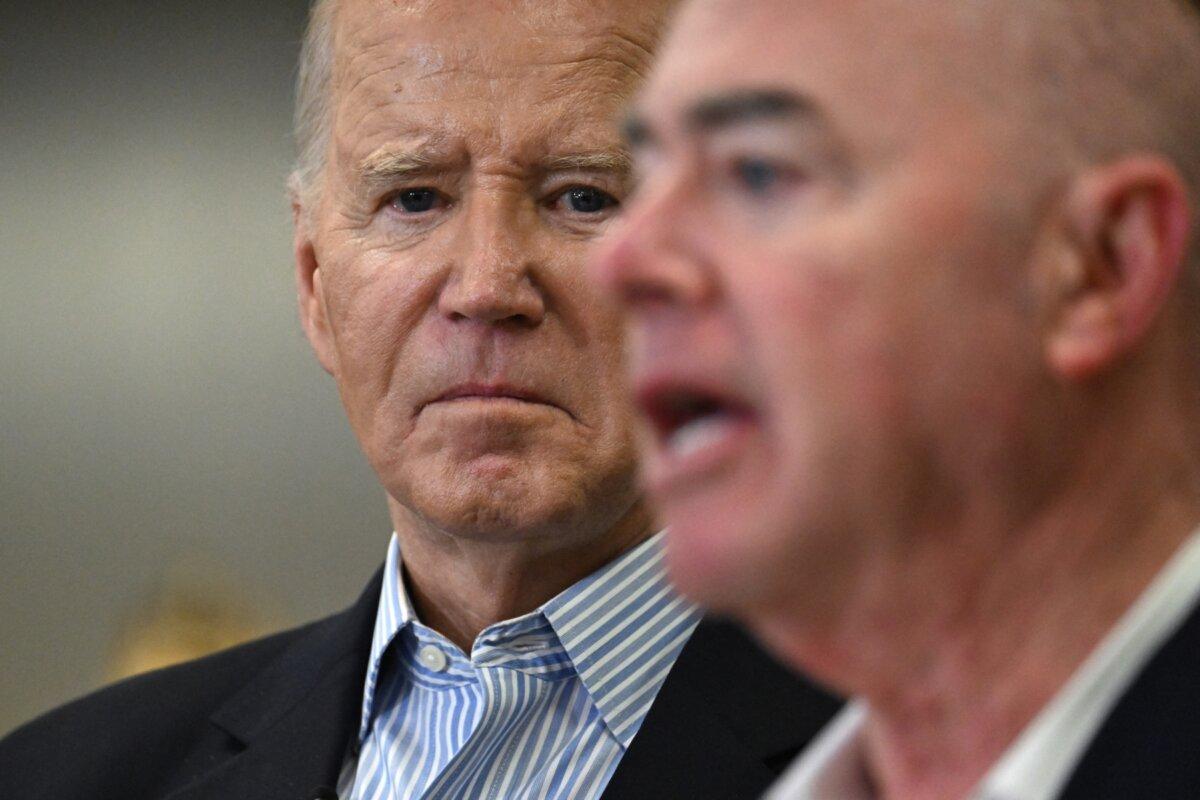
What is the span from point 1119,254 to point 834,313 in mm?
132

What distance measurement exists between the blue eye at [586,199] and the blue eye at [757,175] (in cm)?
102

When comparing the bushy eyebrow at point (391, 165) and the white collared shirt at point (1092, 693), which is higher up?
the bushy eyebrow at point (391, 165)

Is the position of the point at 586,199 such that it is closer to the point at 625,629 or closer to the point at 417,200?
the point at 417,200

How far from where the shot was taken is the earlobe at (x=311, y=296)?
200 centimetres

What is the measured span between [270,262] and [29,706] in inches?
44.3

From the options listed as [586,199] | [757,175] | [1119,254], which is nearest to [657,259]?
[757,175]

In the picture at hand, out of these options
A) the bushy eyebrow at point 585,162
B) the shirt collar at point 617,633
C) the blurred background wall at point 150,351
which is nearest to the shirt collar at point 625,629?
the shirt collar at point 617,633

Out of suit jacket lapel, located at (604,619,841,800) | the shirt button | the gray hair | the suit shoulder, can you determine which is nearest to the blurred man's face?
suit jacket lapel, located at (604,619,841,800)

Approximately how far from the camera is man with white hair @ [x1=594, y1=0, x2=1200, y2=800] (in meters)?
0.73

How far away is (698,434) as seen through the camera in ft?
2.50

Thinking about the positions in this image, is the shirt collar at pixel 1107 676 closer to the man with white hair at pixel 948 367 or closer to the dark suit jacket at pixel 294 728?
the man with white hair at pixel 948 367

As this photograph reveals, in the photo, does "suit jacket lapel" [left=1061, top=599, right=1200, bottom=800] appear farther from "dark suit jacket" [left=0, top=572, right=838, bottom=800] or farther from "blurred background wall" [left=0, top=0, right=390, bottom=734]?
"blurred background wall" [left=0, top=0, right=390, bottom=734]

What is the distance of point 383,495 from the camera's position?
152 inches

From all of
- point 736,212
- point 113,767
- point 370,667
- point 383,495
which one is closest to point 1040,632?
point 736,212
